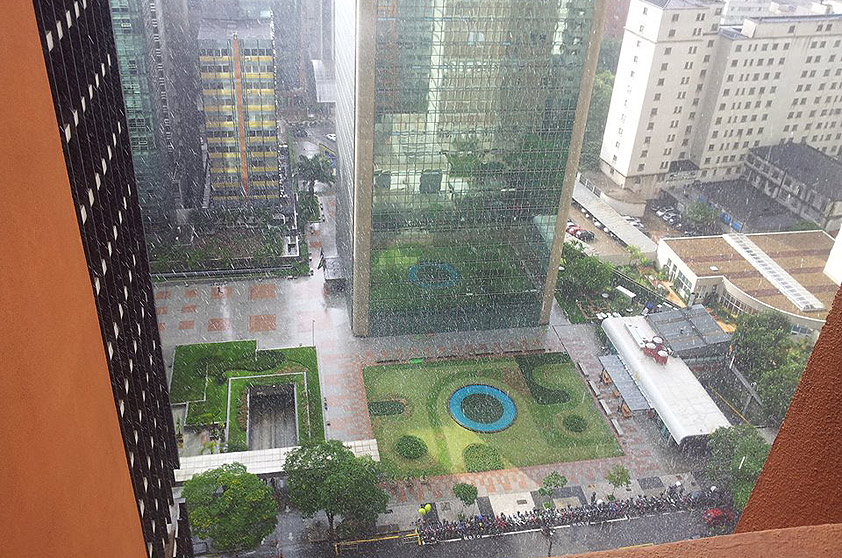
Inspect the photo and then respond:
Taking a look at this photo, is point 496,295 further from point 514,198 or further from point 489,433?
point 489,433

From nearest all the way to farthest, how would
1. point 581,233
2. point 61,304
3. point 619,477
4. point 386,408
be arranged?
1. point 61,304
2. point 619,477
3. point 386,408
4. point 581,233

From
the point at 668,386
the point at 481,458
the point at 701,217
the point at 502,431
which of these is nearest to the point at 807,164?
the point at 701,217

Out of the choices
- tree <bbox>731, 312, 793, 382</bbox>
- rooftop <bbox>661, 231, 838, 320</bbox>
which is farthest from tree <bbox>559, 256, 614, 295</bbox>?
tree <bbox>731, 312, 793, 382</bbox>

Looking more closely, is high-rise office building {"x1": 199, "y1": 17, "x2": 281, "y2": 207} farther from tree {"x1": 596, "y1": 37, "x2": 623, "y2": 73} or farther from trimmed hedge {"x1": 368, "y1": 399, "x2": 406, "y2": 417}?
tree {"x1": 596, "y1": 37, "x2": 623, "y2": 73}

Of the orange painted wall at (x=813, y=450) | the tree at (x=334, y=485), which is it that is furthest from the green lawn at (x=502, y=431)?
the orange painted wall at (x=813, y=450)

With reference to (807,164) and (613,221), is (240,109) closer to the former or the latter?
(613,221)

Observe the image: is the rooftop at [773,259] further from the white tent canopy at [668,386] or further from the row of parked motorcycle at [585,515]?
the row of parked motorcycle at [585,515]
